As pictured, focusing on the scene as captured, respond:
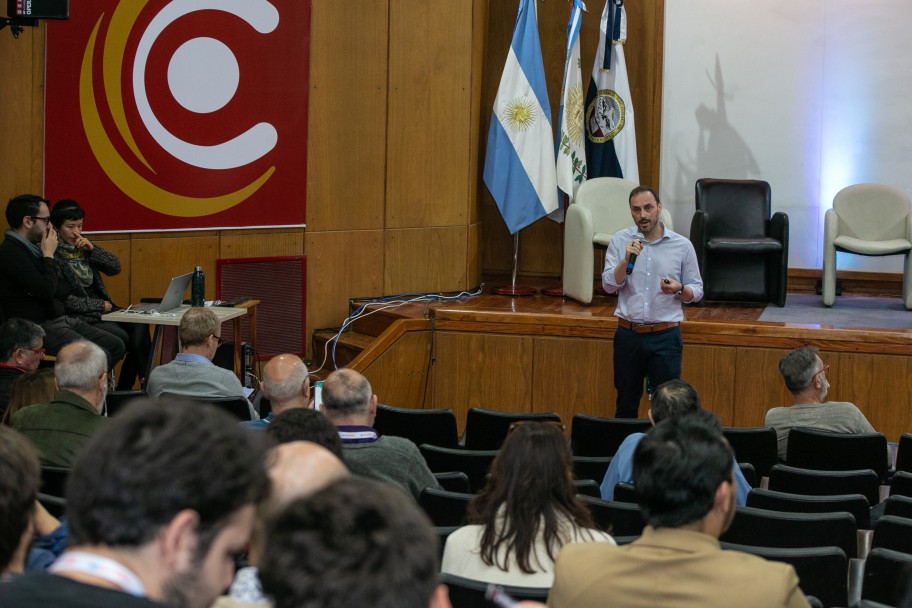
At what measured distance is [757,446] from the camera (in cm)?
417

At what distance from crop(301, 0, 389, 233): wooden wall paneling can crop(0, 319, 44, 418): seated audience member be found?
3050mm

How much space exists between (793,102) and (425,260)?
3105 millimetres

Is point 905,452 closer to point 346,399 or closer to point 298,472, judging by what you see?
point 346,399

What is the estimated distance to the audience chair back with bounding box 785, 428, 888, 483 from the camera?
404cm

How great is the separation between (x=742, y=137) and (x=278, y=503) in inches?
299

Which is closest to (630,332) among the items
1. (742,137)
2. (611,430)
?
(611,430)

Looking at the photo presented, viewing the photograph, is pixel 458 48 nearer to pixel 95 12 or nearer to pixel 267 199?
pixel 267 199

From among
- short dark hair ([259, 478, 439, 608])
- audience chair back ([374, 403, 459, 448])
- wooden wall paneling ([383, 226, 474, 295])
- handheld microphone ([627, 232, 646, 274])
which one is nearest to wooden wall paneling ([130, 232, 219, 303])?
wooden wall paneling ([383, 226, 474, 295])

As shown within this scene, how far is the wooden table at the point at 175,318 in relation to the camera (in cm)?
559

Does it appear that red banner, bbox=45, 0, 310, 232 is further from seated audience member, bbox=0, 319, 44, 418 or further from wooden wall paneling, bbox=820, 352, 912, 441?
wooden wall paneling, bbox=820, 352, 912, 441

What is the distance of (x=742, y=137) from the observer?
8617mm

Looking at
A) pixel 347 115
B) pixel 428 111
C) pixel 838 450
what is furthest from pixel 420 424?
pixel 428 111

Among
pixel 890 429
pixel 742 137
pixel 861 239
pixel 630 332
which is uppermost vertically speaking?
pixel 742 137

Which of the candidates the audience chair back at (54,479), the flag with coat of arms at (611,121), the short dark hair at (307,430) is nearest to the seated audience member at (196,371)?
the audience chair back at (54,479)
